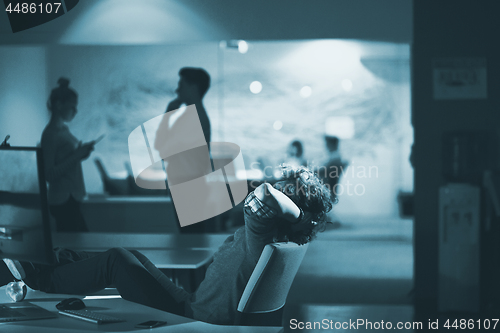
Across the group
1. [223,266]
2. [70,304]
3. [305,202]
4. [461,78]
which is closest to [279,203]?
[305,202]

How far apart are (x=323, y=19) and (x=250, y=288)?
2.54 meters

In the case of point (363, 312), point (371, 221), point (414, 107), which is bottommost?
point (363, 312)

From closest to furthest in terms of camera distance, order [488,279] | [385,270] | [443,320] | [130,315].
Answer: [130,315]
[443,320]
[488,279]
[385,270]

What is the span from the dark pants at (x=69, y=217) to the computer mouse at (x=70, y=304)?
2.42m

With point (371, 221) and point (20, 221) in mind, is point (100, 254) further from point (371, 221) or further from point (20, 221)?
point (371, 221)

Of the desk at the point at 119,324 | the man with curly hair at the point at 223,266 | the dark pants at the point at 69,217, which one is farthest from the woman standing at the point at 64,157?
the desk at the point at 119,324

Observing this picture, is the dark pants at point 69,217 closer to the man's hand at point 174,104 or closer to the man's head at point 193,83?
the man's hand at point 174,104

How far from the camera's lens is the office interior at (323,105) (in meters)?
3.41

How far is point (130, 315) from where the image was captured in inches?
56.4

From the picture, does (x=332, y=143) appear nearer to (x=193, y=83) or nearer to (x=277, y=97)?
(x=277, y=97)

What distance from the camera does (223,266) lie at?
5.94ft

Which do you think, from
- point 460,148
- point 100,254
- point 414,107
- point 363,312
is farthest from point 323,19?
point 100,254

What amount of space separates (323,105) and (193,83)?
1005mm

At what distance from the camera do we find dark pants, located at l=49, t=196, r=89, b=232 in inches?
149
